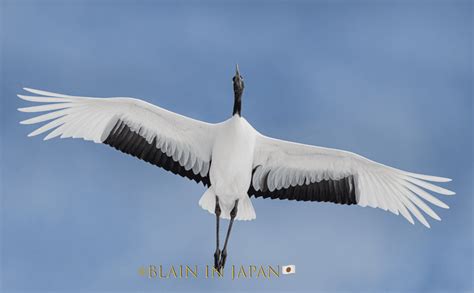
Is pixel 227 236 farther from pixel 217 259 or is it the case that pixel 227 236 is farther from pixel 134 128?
pixel 134 128

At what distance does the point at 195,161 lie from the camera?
55.8 feet

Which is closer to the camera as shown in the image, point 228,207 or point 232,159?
point 232,159

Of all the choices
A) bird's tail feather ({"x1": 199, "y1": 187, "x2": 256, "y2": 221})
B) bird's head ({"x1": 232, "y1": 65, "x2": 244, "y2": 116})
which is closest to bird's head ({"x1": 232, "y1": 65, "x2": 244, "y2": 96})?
bird's head ({"x1": 232, "y1": 65, "x2": 244, "y2": 116})

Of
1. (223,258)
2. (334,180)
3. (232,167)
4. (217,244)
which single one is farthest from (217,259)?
(334,180)

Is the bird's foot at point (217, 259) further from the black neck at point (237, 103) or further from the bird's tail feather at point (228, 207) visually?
the black neck at point (237, 103)

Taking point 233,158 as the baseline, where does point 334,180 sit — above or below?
below

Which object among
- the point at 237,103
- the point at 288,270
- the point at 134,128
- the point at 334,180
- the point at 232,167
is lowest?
the point at 288,270

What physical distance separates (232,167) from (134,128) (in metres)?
2.14

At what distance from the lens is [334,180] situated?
1675 cm

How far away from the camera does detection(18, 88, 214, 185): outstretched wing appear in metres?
16.2

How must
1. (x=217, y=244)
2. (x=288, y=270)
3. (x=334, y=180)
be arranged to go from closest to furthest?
(x=288, y=270) < (x=217, y=244) < (x=334, y=180)

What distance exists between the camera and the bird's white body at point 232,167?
15969mm

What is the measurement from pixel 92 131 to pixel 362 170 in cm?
541

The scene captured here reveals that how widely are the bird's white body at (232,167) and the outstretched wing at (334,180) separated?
1.32 ft
